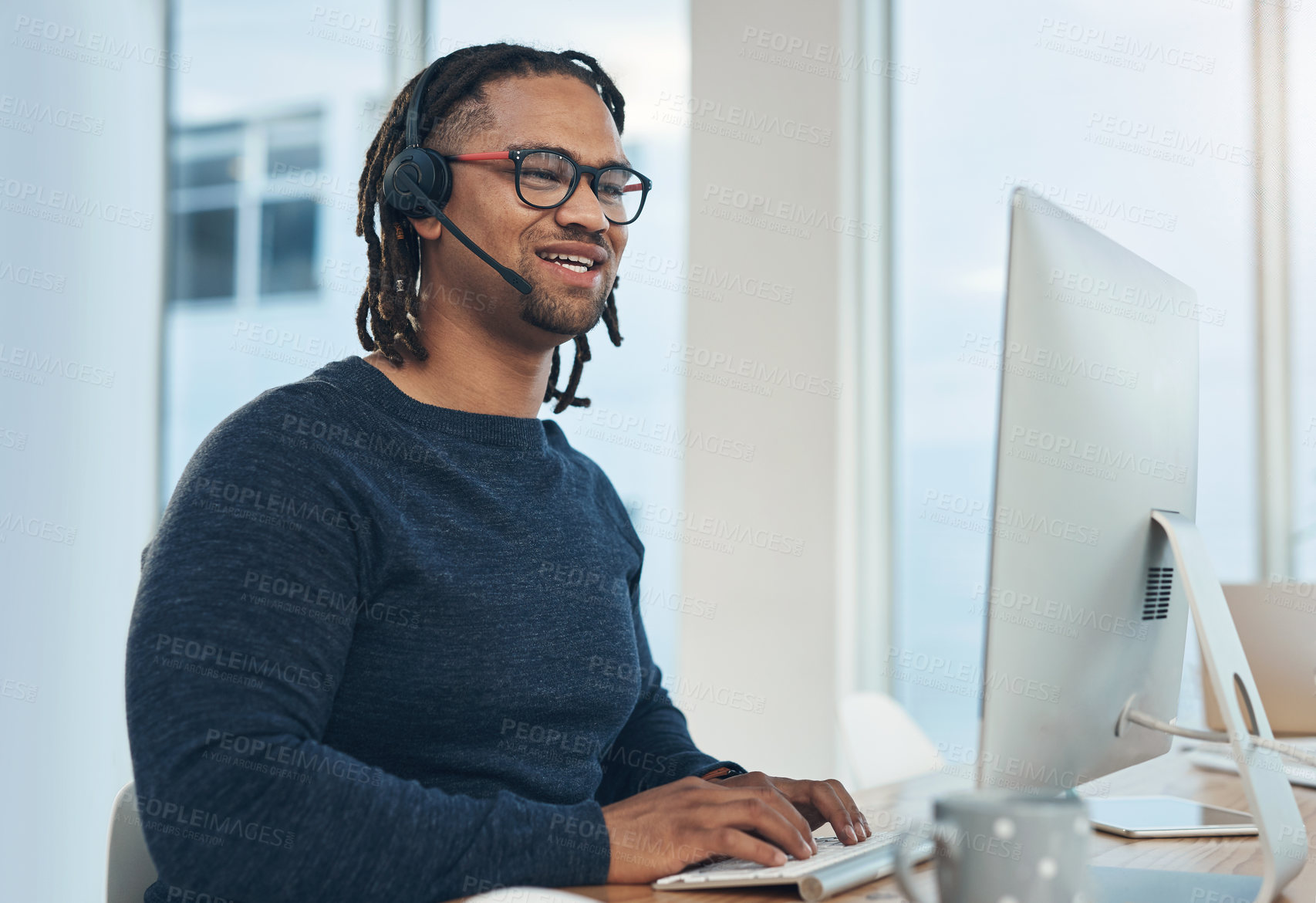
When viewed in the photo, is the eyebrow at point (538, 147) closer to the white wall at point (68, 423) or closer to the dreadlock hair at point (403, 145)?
the dreadlock hair at point (403, 145)

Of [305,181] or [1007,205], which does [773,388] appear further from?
[305,181]

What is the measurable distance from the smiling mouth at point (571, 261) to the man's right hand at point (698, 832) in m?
0.61

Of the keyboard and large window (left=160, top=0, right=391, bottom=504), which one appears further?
large window (left=160, top=0, right=391, bottom=504)

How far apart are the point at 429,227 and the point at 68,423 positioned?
84.1 inches

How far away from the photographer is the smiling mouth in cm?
121

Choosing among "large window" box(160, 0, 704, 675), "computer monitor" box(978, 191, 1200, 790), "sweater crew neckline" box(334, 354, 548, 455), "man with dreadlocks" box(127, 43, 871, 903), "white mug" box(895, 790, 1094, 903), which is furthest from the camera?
"large window" box(160, 0, 704, 675)

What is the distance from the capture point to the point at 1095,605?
0.80m

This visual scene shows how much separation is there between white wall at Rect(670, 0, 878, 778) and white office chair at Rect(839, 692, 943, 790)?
638mm

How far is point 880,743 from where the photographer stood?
2.05m

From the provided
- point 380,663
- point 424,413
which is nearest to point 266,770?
point 380,663

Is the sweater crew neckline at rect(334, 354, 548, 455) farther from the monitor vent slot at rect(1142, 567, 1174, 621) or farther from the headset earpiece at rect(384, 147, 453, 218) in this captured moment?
the monitor vent slot at rect(1142, 567, 1174, 621)

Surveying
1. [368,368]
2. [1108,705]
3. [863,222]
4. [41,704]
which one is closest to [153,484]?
[41,704]

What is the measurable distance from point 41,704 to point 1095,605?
2822mm

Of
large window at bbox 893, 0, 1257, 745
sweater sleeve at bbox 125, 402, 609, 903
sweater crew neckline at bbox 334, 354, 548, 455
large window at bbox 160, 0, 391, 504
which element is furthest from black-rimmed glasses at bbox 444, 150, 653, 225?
large window at bbox 160, 0, 391, 504
